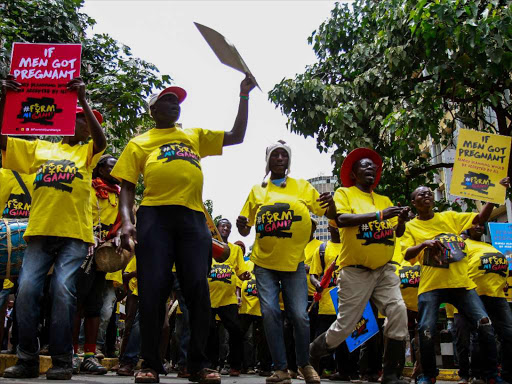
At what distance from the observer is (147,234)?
4469 mm

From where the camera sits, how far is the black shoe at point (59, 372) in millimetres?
4641

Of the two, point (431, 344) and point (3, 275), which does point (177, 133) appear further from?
point (431, 344)

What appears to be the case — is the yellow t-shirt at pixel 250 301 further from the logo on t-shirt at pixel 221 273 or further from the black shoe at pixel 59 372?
the black shoe at pixel 59 372

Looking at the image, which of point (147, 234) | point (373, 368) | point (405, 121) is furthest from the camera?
point (405, 121)

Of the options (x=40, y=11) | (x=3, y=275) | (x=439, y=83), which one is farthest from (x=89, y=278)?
(x=40, y=11)

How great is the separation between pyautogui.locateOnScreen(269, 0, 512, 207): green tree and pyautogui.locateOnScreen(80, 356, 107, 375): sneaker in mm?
6966

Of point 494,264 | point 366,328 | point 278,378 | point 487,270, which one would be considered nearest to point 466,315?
point 366,328

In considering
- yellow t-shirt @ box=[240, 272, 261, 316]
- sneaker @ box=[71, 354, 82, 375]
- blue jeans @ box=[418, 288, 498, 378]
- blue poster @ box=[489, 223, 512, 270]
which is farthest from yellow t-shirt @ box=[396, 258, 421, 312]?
blue poster @ box=[489, 223, 512, 270]

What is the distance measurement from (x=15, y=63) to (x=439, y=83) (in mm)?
8563

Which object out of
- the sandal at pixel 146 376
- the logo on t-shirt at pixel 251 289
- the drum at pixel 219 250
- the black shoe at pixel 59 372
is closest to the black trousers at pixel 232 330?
the logo on t-shirt at pixel 251 289

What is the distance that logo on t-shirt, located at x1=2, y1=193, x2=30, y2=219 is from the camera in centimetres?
736

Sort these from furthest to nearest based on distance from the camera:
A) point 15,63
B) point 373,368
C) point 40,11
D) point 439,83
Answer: point 40,11 → point 439,83 → point 373,368 → point 15,63

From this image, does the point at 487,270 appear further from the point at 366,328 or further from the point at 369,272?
the point at 369,272

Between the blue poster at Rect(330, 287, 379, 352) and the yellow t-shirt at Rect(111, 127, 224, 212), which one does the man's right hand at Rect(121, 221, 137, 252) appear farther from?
the blue poster at Rect(330, 287, 379, 352)
